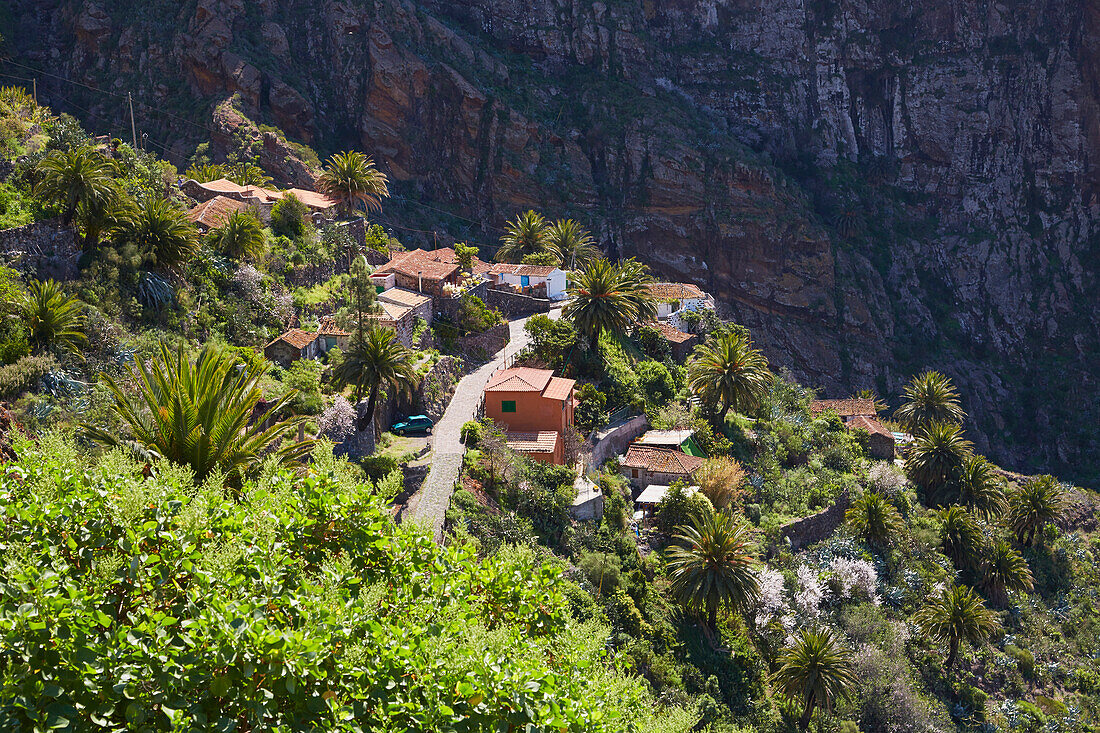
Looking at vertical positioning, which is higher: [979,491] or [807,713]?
[979,491]

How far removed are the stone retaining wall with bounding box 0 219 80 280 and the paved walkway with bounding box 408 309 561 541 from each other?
15.5 metres

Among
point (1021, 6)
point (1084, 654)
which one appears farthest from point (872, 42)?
point (1084, 654)

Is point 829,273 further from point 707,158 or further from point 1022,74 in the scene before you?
point 1022,74

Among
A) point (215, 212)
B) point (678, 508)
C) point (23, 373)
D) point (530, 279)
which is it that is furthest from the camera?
point (530, 279)

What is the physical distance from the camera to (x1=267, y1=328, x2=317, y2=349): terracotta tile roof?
34.3m

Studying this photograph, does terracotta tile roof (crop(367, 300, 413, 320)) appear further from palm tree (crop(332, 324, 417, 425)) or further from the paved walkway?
palm tree (crop(332, 324, 417, 425))

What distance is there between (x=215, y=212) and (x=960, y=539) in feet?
145

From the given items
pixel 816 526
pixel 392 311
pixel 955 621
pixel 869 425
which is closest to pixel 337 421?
pixel 392 311

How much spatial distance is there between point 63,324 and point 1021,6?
12356 centimetres

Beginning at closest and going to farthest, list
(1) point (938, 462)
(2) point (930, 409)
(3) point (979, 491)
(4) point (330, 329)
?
(4) point (330, 329) < (1) point (938, 462) < (3) point (979, 491) < (2) point (930, 409)

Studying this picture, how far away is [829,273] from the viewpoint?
3762 inches

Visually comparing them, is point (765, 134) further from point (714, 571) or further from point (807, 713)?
point (807, 713)

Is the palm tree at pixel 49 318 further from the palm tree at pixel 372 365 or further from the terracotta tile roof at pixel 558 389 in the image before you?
the terracotta tile roof at pixel 558 389

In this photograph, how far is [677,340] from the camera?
2045 inches
